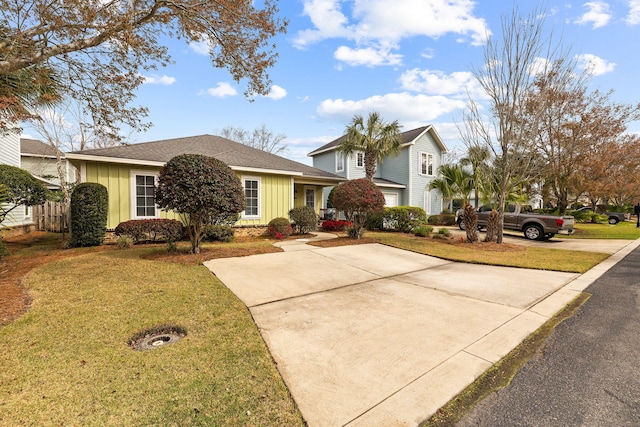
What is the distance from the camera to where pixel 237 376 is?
2.36m

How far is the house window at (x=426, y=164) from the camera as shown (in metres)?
21.5

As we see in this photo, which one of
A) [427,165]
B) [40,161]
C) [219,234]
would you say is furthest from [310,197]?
[40,161]

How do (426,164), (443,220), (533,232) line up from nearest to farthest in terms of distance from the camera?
1. (533,232)
2. (443,220)
3. (426,164)

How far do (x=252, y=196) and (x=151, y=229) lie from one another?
13.4 feet

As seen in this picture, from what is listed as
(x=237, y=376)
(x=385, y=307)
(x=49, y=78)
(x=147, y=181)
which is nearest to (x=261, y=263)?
(x=385, y=307)

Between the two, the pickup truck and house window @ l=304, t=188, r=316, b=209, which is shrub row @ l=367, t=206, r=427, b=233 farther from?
house window @ l=304, t=188, r=316, b=209

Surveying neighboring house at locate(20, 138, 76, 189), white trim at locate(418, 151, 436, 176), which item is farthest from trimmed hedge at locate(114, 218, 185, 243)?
white trim at locate(418, 151, 436, 176)

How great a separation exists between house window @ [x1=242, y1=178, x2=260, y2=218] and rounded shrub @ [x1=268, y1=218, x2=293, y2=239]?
36.3 inches

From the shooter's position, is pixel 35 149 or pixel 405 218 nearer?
pixel 405 218

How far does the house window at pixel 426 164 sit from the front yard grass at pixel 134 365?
2007 cm

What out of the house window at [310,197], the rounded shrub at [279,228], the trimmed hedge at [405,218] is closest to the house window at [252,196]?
the rounded shrub at [279,228]

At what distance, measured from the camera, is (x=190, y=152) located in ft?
38.3

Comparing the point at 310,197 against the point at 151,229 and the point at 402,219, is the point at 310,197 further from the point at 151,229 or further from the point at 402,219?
the point at 151,229

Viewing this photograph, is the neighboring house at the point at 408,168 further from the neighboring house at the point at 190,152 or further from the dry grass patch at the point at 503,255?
the dry grass patch at the point at 503,255
